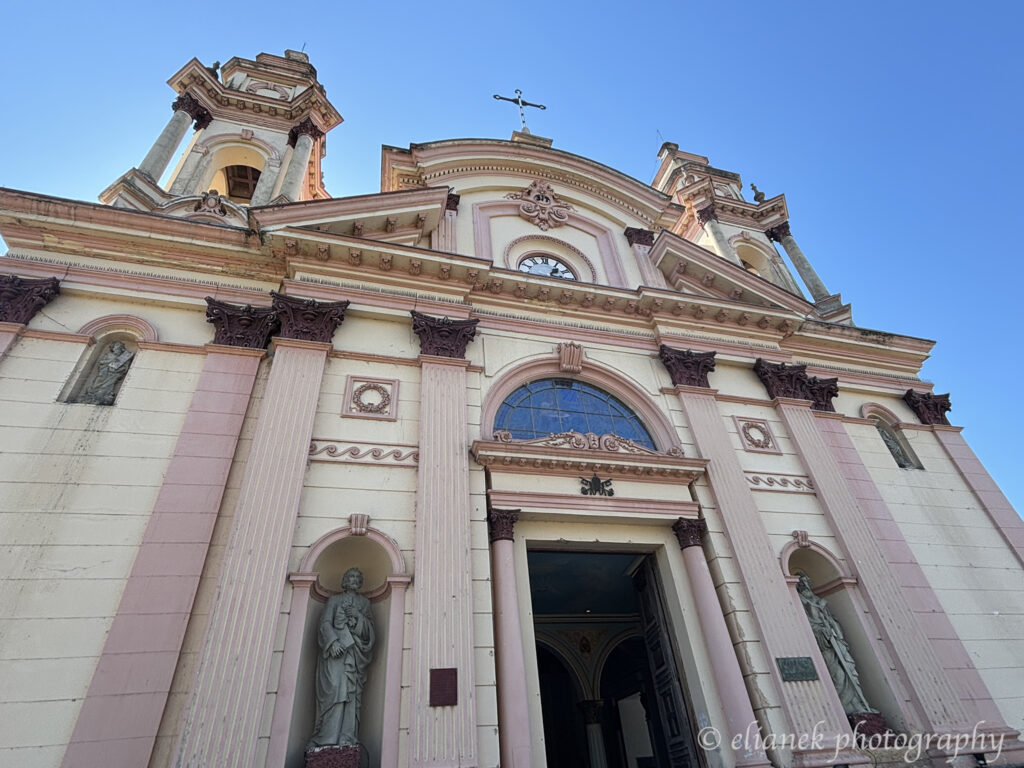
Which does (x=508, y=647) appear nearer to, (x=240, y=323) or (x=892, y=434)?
(x=240, y=323)

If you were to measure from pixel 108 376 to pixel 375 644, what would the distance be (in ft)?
20.4

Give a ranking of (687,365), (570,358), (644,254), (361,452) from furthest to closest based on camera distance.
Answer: (644,254)
(687,365)
(570,358)
(361,452)

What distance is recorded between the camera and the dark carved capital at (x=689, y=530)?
9641 millimetres

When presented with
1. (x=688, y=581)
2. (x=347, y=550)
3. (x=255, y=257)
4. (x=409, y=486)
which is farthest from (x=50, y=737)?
(x=688, y=581)

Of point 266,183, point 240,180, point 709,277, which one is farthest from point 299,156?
point 709,277

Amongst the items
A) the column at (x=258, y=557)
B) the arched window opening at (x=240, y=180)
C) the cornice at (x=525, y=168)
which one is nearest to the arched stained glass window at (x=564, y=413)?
the column at (x=258, y=557)

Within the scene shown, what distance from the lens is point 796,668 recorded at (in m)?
8.62

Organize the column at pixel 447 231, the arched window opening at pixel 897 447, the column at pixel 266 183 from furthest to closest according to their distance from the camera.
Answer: the column at pixel 266 183 → the arched window opening at pixel 897 447 → the column at pixel 447 231

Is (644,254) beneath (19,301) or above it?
above

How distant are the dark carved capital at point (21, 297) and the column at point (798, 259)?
1902 centimetres

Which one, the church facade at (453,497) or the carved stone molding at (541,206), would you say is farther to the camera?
the carved stone molding at (541,206)

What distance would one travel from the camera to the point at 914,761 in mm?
8406

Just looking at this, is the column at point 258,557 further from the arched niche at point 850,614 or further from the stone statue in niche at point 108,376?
the arched niche at point 850,614

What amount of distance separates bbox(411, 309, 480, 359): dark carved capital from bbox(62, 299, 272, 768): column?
2898mm
